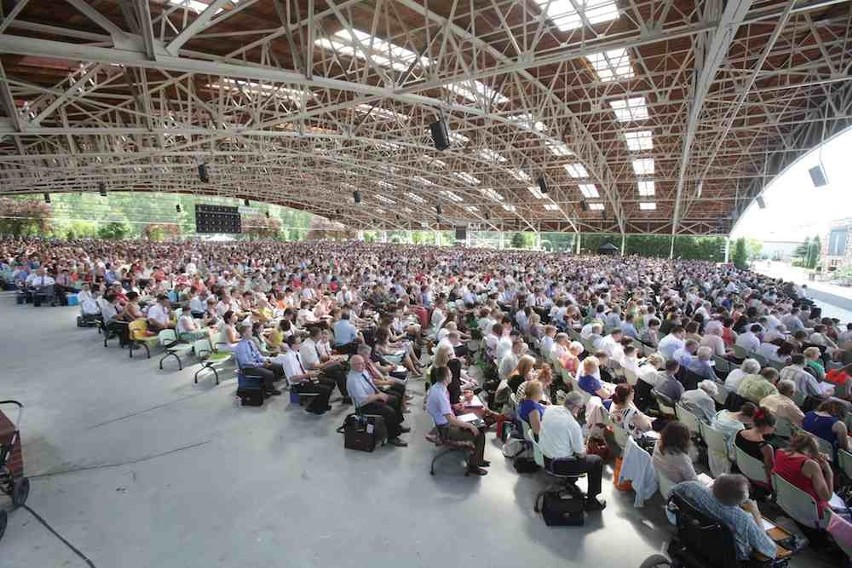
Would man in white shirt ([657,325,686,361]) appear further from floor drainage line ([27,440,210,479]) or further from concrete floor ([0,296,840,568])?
floor drainage line ([27,440,210,479])

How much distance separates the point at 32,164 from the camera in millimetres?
25672

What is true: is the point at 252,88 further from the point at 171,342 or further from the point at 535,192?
the point at 535,192

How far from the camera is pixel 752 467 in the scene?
418 cm

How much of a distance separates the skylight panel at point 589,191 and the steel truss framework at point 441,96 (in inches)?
13.5

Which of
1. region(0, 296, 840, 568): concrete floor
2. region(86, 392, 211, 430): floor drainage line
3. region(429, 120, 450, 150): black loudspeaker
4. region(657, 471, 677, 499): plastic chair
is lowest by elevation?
region(0, 296, 840, 568): concrete floor

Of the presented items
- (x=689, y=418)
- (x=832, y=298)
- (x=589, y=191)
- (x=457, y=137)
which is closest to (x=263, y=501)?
(x=689, y=418)

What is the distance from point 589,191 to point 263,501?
37.2 m

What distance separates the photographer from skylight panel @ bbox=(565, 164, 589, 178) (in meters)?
31.2

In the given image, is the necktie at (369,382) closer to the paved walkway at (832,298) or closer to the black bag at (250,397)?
the black bag at (250,397)

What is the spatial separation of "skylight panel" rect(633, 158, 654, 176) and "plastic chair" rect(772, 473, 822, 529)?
98.4 ft

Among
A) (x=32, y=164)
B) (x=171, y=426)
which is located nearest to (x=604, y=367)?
(x=171, y=426)

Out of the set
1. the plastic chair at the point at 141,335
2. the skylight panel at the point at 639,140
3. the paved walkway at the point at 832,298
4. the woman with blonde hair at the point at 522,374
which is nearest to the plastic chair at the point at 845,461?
the woman with blonde hair at the point at 522,374

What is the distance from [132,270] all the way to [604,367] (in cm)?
1723

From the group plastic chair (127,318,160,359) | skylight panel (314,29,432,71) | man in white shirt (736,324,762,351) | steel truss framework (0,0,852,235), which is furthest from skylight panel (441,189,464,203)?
man in white shirt (736,324,762,351)
